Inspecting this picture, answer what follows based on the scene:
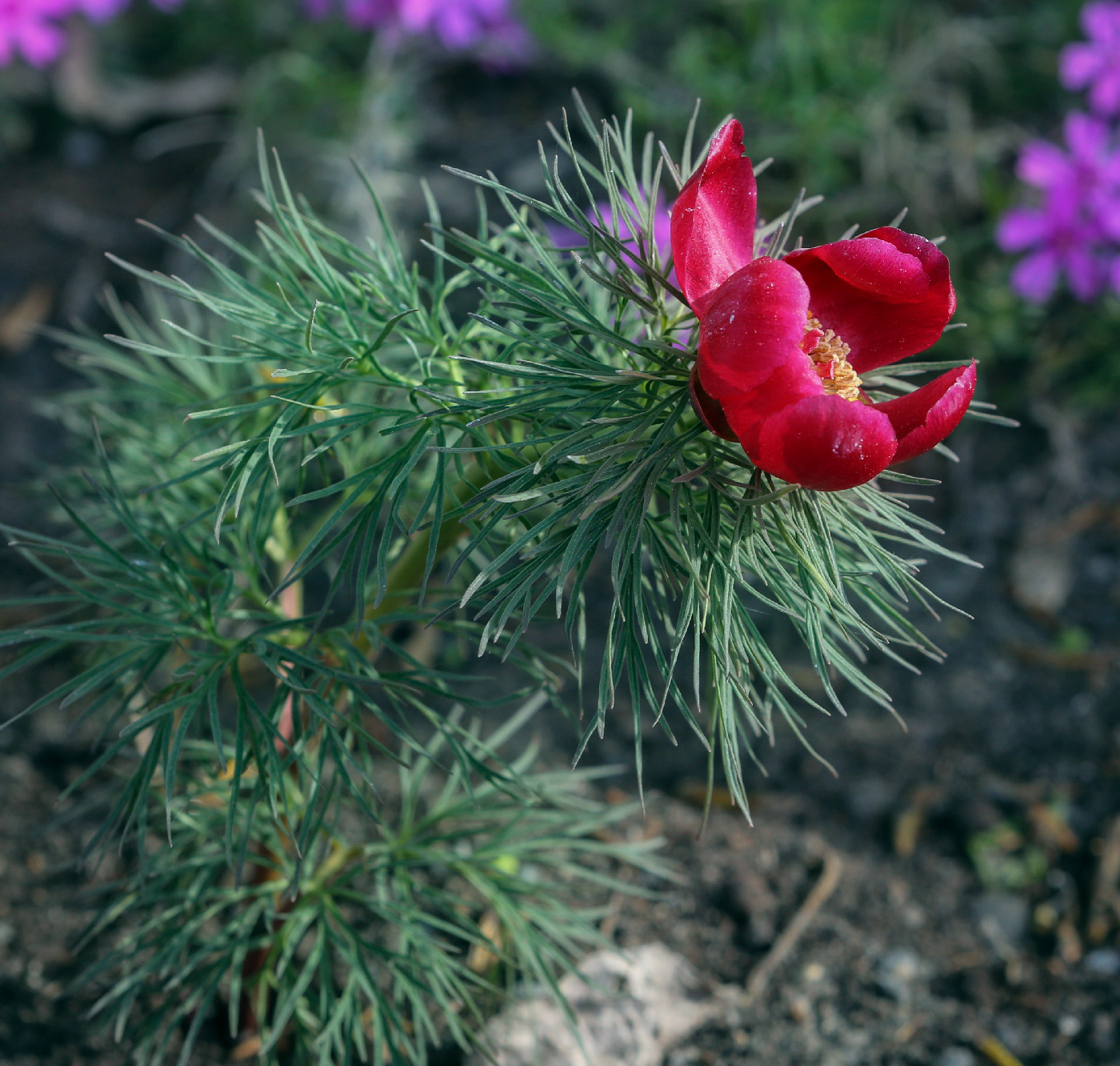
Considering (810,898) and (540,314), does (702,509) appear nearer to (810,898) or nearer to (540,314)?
(540,314)

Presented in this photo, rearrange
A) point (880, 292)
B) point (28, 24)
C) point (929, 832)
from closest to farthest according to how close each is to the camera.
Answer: point (880, 292), point (929, 832), point (28, 24)

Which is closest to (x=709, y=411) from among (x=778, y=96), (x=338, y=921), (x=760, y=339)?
(x=760, y=339)

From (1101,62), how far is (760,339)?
179 cm

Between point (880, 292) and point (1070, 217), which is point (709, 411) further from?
point (1070, 217)

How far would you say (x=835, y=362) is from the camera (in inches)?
31.8

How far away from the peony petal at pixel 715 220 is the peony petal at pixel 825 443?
0.12 m

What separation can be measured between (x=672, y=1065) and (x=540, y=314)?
3.15 ft

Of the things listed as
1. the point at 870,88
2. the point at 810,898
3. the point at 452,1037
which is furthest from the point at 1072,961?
the point at 870,88

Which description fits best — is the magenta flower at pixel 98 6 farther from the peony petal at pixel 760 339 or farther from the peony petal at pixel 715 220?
the peony petal at pixel 760 339

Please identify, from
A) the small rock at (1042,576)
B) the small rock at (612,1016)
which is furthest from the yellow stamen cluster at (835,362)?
the small rock at (1042,576)

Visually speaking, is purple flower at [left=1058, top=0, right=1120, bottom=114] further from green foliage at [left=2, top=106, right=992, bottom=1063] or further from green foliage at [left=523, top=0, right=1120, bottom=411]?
green foliage at [left=2, top=106, right=992, bottom=1063]

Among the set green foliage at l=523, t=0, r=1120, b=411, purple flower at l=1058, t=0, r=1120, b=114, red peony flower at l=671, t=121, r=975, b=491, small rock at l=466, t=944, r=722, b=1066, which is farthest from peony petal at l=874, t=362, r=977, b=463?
purple flower at l=1058, t=0, r=1120, b=114

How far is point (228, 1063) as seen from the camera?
124 centimetres

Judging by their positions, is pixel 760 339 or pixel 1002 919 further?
pixel 1002 919
